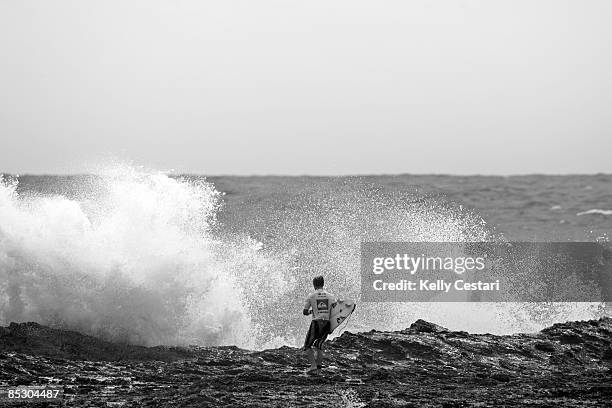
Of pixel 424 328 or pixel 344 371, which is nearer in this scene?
pixel 344 371

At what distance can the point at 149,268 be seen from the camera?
54.8 feet

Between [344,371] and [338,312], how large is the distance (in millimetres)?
961

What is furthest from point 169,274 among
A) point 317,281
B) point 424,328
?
point 424,328

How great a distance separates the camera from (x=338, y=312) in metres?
13.4

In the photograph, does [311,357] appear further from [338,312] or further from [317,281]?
[317,281]

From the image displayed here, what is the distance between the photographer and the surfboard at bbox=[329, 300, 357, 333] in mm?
13312

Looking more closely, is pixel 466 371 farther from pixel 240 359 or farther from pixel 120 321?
pixel 120 321

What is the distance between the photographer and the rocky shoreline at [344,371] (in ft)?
36.2

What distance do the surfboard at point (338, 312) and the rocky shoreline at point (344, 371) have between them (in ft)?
1.98

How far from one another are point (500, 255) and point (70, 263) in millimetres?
13870

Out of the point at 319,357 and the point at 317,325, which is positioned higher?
the point at 317,325

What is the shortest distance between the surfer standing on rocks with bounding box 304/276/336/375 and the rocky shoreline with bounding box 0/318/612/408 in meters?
0.30

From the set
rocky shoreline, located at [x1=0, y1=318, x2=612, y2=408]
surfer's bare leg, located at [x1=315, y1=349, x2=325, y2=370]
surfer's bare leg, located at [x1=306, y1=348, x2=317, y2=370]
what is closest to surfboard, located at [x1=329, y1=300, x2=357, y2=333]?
surfer's bare leg, located at [x1=315, y1=349, x2=325, y2=370]

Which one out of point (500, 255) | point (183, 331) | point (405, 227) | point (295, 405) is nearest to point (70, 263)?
point (183, 331)
